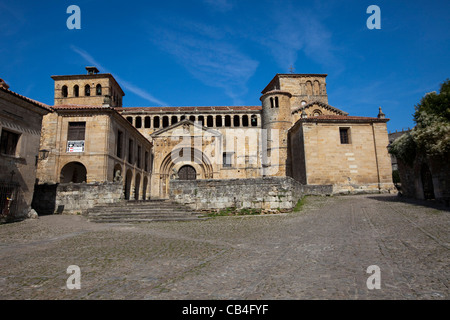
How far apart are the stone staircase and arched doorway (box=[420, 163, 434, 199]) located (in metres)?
12.9

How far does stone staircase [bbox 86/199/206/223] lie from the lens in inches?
502

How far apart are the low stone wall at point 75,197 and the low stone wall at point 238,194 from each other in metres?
4.40

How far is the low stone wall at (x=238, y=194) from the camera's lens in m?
14.2

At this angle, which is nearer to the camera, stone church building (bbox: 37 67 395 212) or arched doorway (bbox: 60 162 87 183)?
stone church building (bbox: 37 67 395 212)

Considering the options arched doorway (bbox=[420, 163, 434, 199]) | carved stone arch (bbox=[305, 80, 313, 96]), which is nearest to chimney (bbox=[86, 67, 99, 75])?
carved stone arch (bbox=[305, 80, 313, 96])

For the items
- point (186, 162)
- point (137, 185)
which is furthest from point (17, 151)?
point (186, 162)

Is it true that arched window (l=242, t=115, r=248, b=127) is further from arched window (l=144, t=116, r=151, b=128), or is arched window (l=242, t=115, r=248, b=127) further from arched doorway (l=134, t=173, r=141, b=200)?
arched doorway (l=134, t=173, r=141, b=200)

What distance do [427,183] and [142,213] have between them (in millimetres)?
16109

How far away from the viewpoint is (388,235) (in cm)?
760

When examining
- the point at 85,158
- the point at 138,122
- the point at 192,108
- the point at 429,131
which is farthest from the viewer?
the point at 192,108

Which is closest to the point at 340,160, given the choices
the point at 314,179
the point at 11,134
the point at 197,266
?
the point at 314,179

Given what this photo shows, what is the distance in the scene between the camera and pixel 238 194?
47.0ft

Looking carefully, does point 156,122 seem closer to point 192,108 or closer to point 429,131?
point 192,108
